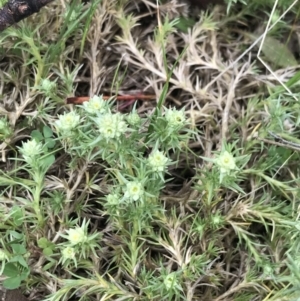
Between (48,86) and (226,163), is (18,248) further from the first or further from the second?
(226,163)

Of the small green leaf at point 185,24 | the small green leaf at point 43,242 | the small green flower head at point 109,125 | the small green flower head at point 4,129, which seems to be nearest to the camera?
the small green flower head at point 109,125

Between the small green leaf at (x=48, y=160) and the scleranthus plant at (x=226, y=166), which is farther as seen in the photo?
the small green leaf at (x=48, y=160)

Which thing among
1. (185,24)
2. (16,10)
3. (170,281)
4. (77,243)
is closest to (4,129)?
(16,10)

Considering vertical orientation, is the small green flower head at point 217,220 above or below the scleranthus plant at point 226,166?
below

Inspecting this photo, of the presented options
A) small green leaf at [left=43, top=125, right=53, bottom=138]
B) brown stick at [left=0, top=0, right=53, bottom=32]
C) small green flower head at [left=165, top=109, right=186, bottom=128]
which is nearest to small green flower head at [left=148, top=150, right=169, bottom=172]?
small green flower head at [left=165, top=109, right=186, bottom=128]

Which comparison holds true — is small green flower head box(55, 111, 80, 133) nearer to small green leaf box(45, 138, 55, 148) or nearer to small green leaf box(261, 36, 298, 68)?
small green leaf box(45, 138, 55, 148)

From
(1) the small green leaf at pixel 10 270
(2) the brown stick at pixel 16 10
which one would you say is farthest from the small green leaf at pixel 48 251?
(2) the brown stick at pixel 16 10

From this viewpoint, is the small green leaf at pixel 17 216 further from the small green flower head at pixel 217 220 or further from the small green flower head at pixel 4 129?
the small green flower head at pixel 217 220
